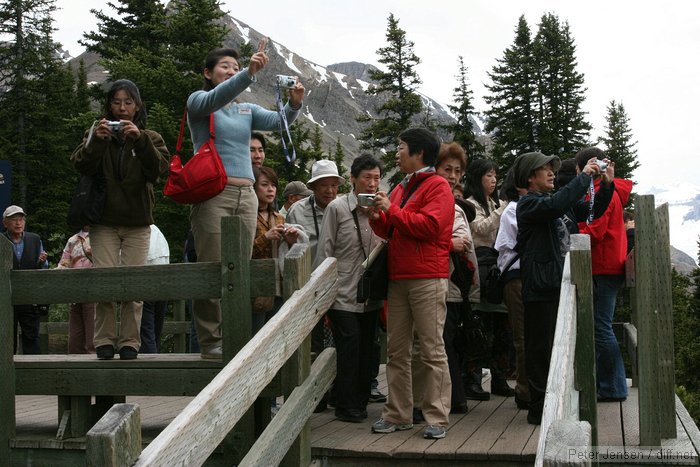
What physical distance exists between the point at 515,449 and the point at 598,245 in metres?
2.43

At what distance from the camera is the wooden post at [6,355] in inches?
221

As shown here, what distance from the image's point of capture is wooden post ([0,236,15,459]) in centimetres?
561

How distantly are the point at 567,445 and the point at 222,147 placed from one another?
3.87m

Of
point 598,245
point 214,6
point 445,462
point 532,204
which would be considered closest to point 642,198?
point 532,204

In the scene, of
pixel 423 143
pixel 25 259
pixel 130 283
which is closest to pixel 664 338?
pixel 423 143

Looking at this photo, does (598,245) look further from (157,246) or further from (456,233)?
(157,246)

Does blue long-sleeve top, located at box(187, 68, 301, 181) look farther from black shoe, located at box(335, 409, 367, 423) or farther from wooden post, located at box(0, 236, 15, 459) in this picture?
black shoe, located at box(335, 409, 367, 423)

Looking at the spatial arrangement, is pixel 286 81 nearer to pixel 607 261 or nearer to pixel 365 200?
pixel 365 200

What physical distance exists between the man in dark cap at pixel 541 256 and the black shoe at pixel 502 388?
1.49 metres

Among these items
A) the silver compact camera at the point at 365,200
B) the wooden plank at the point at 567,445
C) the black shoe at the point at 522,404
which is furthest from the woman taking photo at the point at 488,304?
the wooden plank at the point at 567,445

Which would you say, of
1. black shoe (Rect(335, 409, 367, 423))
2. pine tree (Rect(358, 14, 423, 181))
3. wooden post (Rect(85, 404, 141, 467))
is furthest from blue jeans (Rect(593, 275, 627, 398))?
pine tree (Rect(358, 14, 423, 181))

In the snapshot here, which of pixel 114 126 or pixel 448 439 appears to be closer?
pixel 448 439

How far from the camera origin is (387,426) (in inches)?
232

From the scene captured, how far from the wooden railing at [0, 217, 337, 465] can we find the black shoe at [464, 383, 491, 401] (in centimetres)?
218
